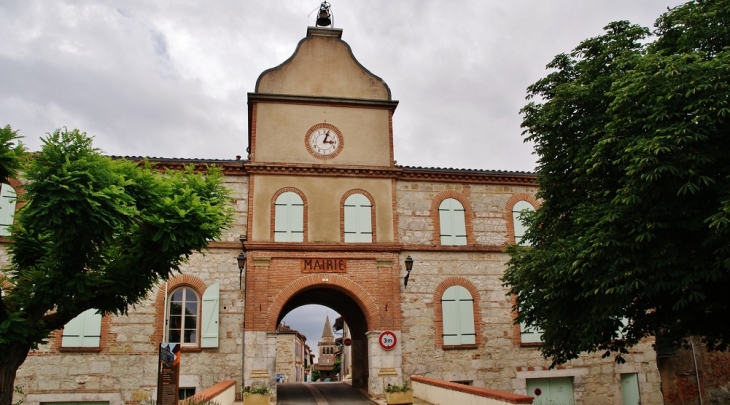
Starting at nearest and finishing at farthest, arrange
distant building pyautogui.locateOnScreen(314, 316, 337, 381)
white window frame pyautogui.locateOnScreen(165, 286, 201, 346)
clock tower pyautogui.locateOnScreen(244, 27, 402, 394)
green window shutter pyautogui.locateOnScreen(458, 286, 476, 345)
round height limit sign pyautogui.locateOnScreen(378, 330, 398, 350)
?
1. white window frame pyautogui.locateOnScreen(165, 286, 201, 346)
2. round height limit sign pyautogui.locateOnScreen(378, 330, 398, 350)
3. clock tower pyautogui.locateOnScreen(244, 27, 402, 394)
4. green window shutter pyautogui.locateOnScreen(458, 286, 476, 345)
5. distant building pyautogui.locateOnScreen(314, 316, 337, 381)

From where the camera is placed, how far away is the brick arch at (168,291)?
19.2m

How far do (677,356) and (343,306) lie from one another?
1232cm

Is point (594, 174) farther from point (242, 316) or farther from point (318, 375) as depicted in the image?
point (318, 375)

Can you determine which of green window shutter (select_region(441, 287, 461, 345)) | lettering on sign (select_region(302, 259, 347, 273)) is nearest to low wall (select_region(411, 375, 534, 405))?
green window shutter (select_region(441, 287, 461, 345))

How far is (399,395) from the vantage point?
17703mm

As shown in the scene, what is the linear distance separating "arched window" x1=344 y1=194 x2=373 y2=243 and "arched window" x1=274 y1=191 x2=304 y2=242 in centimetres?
159

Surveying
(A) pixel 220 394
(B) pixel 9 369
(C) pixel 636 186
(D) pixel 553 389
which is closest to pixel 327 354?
(D) pixel 553 389

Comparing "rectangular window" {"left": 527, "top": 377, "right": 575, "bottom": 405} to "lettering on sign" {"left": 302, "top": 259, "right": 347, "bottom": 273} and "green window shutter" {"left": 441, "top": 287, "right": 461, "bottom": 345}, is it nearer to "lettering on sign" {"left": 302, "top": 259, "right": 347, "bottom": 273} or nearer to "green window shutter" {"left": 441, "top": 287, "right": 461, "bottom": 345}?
"green window shutter" {"left": 441, "top": 287, "right": 461, "bottom": 345}

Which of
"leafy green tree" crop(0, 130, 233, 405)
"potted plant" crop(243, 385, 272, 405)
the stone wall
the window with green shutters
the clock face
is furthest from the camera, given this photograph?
the clock face

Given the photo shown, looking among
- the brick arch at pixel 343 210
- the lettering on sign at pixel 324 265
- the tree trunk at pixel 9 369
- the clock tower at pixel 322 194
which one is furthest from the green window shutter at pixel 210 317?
the tree trunk at pixel 9 369

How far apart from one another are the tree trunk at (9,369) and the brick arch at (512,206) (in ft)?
51.2

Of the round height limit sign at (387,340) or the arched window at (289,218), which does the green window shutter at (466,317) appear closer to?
the round height limit sign at (387,340)

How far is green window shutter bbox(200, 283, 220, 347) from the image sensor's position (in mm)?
19141

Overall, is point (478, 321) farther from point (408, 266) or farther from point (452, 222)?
point (452, 222)
